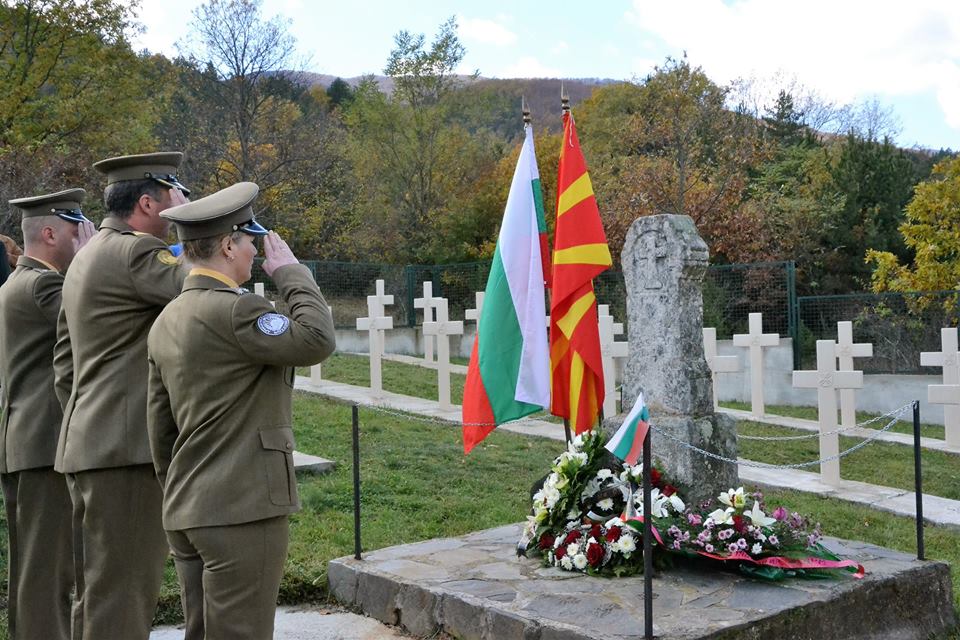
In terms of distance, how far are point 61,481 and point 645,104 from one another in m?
22.1

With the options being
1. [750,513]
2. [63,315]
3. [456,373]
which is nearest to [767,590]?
[750,513]

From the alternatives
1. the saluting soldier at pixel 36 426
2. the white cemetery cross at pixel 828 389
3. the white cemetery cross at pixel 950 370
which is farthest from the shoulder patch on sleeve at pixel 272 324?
the white cemetery cross at pixel 950 370

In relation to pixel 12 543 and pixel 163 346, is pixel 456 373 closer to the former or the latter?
pixel 12 543

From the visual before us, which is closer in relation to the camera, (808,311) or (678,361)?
(678,361)

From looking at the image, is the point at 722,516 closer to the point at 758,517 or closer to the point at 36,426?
the point at 758,517

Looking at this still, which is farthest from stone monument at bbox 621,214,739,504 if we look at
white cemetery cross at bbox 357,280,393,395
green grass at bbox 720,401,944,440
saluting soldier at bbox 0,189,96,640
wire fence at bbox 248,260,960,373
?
wire fence at bbox 248,260,960,373

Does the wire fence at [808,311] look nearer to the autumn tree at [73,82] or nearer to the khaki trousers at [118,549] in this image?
the autumn tree at [73,82]

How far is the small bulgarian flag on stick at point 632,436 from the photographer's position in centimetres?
386

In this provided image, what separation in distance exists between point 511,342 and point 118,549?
2794 mm

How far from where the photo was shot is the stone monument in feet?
16.3

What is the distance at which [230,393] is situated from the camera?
9.49 feet

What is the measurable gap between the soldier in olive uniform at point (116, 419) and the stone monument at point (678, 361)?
8.60 ft

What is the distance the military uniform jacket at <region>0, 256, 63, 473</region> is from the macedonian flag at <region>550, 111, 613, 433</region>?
268 centimetres

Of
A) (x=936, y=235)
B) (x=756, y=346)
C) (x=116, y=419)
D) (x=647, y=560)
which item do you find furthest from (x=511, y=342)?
(x=936, y=235)
